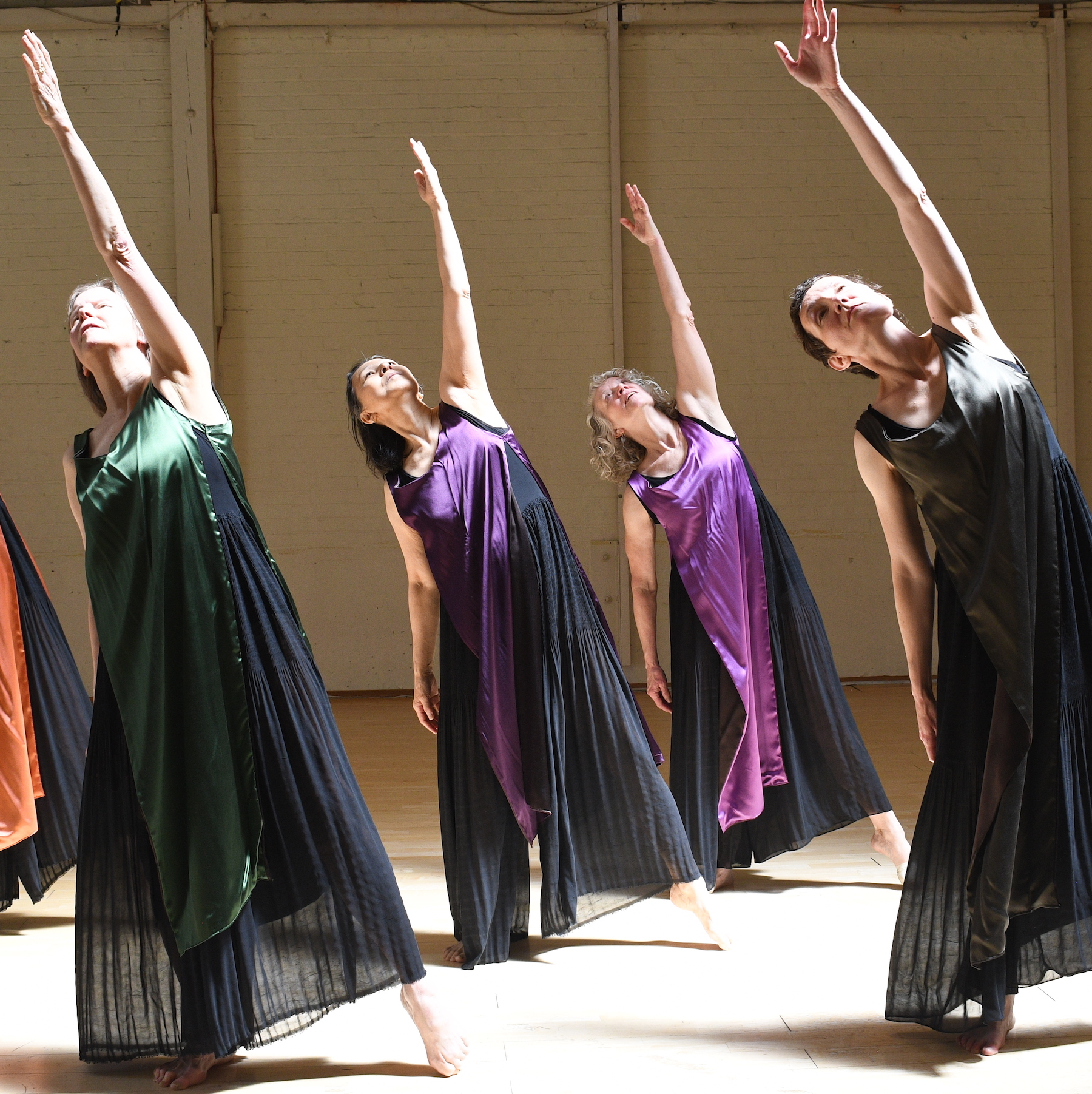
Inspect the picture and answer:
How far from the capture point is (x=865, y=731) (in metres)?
5.35

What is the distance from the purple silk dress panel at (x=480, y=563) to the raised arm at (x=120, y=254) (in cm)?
76

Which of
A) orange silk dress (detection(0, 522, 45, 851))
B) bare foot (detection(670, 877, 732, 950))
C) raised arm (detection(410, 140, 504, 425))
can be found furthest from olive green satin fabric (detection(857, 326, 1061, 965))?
orange silk dress (detection(0, 522, 45, 851))

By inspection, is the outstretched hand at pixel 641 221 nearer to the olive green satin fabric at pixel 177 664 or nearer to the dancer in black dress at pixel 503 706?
the dancer in black dress at pixel 503 706

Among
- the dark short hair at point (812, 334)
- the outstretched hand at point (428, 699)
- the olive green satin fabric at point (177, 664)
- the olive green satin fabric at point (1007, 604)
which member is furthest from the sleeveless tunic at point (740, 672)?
the olive green satin fabric at point (177, 664)

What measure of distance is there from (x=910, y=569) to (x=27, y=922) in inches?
97.4

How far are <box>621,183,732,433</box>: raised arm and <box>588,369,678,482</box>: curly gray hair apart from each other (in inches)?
2.5

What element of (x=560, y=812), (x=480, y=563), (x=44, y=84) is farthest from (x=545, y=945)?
(x=44, y=84)

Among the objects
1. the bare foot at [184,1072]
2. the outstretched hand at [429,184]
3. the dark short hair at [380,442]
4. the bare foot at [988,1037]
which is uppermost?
the outstretched hand at [429,184]

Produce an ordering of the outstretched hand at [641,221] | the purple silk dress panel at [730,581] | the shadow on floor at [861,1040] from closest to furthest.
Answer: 1. the shadow on floor at [861,1040]
2. the purple silk dress panel at [730,581]
3. the outstretched hand at [641,221]

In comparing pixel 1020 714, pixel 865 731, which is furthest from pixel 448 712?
pixel 865 731

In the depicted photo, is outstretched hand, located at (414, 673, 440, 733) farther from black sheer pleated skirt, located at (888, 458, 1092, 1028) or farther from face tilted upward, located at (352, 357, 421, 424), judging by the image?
black sheer pleated skirt, located at (888, 458, 1092, 1028)

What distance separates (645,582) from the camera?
296 centimetres

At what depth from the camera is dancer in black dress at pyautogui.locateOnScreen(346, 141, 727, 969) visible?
101 inches

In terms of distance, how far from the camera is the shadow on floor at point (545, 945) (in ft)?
8.53
